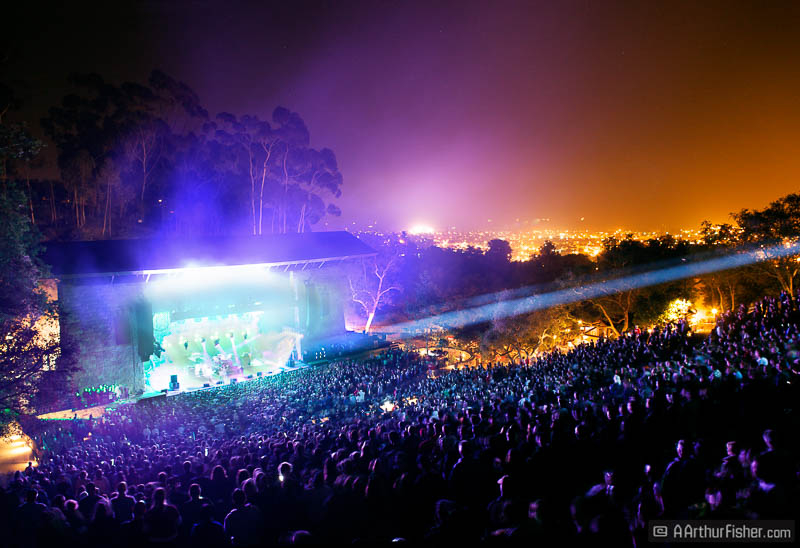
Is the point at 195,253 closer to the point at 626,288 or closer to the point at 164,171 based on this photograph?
the point at 164,171

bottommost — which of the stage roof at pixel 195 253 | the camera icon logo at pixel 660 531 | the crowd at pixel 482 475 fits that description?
the crowd at pixel 482 475

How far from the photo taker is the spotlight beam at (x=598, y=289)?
67.2 feet

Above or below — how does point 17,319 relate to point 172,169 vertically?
below

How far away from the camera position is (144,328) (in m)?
16.0

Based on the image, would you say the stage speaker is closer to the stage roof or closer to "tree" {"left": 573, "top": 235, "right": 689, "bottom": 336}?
the stage roof

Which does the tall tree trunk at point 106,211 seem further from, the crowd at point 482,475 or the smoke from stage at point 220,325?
the crowd at point 482,475

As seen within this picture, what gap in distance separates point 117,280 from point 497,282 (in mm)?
22263

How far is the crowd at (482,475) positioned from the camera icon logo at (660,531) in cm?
6

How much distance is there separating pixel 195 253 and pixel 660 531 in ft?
59.4

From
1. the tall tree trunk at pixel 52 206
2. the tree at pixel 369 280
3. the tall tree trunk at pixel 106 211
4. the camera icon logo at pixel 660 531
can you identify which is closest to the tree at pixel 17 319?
the camera icon logo at pixel 660 531

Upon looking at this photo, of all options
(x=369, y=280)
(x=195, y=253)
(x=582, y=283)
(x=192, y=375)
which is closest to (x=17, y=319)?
(x=195, y=253)

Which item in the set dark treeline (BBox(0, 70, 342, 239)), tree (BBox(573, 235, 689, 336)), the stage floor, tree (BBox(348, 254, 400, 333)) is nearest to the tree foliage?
dark treeline (BBox(0, 70, 342, 239))

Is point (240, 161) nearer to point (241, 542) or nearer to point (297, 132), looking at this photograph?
point (297, 132)

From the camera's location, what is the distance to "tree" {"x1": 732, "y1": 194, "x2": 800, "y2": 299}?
19297mm
